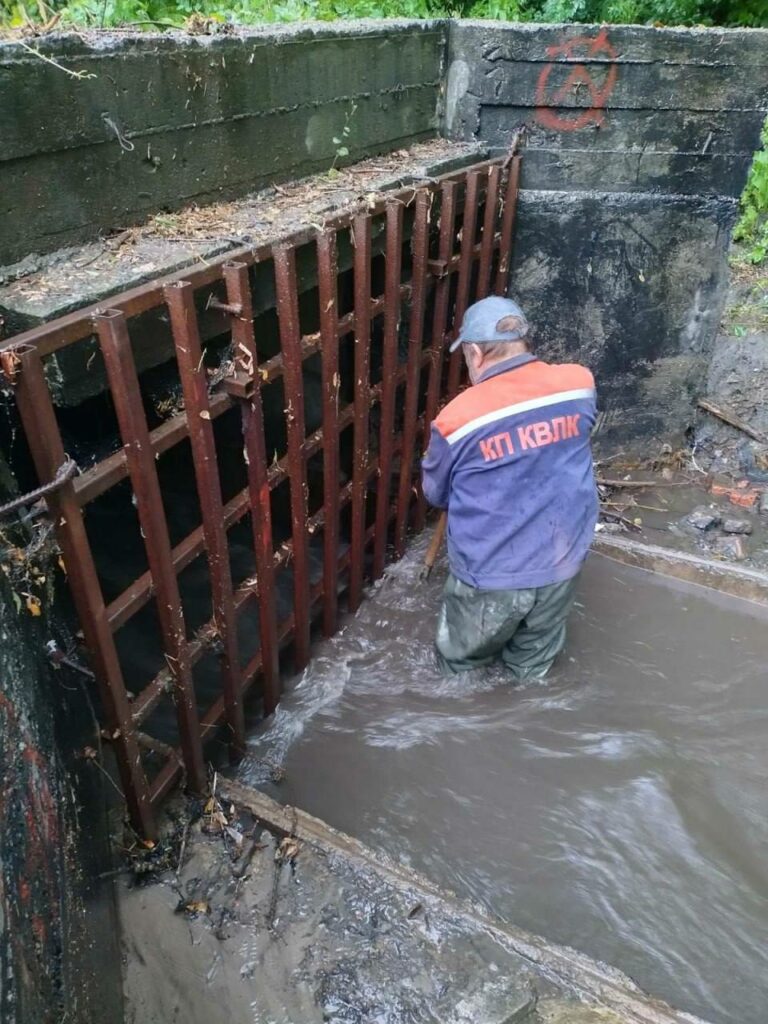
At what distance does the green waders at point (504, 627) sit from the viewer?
341cm

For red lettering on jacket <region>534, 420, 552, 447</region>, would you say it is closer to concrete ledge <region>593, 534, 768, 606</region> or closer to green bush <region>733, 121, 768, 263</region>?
concrete ledge <region>593, 534, 768, 606</region>

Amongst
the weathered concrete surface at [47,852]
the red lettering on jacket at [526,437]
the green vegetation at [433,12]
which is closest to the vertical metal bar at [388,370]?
the green vegetation at [433,12]

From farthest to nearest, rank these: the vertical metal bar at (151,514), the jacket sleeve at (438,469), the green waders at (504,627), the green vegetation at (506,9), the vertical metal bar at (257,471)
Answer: the green vegetation at (506,9) < the green waders at (504,627) < the jacket sleeve at (438,469) < the vertical metal bar at (257,471) < the vertical metal bar at (151,514)

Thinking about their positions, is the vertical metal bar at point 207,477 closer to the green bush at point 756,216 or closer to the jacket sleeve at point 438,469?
the jacket sleeve at point 438,469

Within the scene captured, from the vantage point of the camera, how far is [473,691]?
3736mm

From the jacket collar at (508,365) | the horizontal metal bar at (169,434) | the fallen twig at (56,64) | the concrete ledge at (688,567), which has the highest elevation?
the fallen twig at (56,64)

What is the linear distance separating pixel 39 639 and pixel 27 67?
1.76 m

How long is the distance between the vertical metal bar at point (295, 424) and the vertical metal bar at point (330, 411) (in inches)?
7.7

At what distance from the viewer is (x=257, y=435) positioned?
8.93 ft

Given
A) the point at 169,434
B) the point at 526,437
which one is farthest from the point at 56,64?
the point at 526,437

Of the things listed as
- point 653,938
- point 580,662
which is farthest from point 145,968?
point 580,662

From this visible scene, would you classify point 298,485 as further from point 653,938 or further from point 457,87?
point 457,87

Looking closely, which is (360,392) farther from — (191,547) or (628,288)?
(628,288)

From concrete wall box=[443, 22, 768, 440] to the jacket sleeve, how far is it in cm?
213
